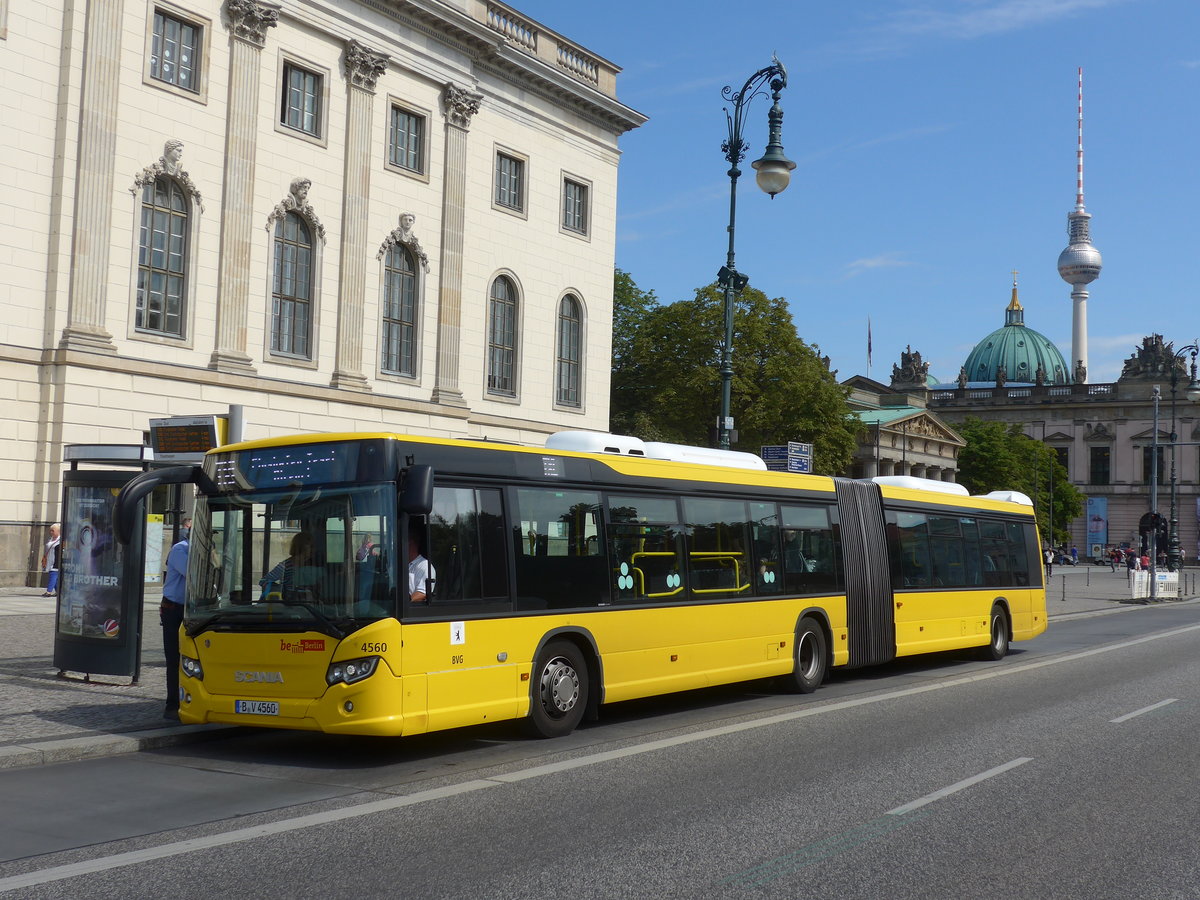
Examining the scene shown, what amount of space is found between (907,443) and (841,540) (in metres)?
89.9

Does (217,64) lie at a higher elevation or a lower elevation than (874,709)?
higher

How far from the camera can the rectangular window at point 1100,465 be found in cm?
12475

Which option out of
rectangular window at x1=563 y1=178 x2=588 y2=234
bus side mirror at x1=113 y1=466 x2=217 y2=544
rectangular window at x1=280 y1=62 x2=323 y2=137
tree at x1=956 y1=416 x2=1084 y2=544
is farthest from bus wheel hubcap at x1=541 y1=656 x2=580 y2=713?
tree at x1=956 y1=416 x2=1084 y2=544

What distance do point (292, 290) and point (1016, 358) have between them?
438 ft

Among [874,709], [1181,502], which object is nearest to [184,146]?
[874,709]

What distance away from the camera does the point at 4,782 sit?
29.3 feet

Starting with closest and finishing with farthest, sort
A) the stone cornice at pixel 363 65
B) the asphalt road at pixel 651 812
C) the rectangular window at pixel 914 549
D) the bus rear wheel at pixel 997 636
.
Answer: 1. the asphalt road at pixel 651 812
2. the rectangular window at pixel 914 549
3. the bus rear wheel at pixel 997 636
4. the stone cornice at pixel 363 65

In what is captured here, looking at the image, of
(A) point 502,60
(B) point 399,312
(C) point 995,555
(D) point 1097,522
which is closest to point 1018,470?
(D) point 1097,522

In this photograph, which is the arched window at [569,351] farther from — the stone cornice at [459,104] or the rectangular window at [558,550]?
the rectangular window at [558,550]

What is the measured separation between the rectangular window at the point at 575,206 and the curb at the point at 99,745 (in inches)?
1286

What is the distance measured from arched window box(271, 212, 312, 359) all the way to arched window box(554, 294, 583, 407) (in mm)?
10387

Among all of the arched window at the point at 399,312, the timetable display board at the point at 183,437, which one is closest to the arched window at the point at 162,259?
the arched window at the point at 399,312

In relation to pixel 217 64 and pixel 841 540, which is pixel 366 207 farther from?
pixel 841 540

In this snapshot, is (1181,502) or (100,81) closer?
(100,81)
